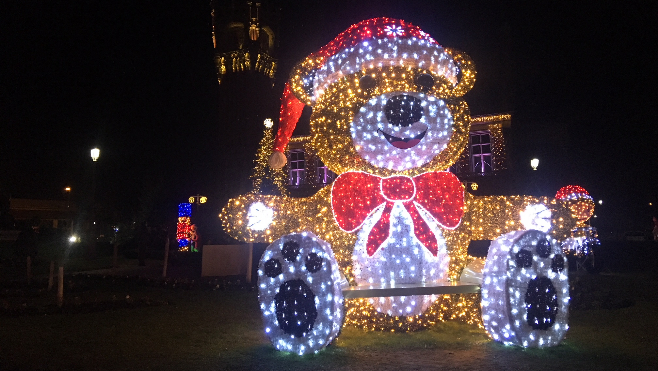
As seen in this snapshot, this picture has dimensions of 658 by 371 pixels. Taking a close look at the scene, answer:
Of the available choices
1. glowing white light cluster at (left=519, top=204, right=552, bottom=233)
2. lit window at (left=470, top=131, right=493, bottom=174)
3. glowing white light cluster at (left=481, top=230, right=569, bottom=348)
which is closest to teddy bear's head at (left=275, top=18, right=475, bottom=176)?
glowing white light cluster at (left=519, top=204, right=552, bottom=233)

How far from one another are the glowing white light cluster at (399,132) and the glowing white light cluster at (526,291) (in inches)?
50.4

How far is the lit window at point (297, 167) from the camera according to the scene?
23.3 m

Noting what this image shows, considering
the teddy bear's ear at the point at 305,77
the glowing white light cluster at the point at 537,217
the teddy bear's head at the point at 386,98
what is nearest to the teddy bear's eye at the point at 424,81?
the teddy bear's head at the point at 386,98

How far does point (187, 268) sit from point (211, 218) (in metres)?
14.1

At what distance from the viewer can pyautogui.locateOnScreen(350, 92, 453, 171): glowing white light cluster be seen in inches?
213

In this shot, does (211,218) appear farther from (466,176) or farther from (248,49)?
(466,176)

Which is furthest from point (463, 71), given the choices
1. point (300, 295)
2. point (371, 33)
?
point (300, 295)

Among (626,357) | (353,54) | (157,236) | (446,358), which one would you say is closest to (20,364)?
(446,358)

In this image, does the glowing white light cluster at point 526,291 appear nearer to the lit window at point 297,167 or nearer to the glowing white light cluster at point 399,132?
the glowing white light cluster at point 399,132

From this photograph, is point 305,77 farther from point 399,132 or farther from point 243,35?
point 243,35

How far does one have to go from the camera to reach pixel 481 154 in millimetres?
21344

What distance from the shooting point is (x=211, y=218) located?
101 feet

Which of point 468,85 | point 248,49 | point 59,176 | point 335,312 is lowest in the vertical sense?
point 335,312

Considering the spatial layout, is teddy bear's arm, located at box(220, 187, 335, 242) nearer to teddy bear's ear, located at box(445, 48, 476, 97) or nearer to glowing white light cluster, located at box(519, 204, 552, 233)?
teddy bear's ear, located at box(445, 48, 476, 97)
